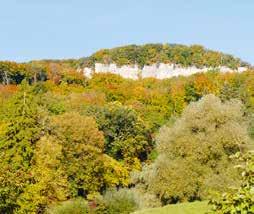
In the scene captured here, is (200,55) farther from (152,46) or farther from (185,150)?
(185,150)

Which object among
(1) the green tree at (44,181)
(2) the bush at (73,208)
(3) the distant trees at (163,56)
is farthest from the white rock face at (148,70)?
(2) the bush at (73,208)

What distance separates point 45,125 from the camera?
4978cm

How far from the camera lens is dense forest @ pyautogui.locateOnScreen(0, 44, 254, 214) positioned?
27203mm

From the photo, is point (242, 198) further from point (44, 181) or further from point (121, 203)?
point (44, 181)

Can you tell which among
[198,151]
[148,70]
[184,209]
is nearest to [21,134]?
[198,151]

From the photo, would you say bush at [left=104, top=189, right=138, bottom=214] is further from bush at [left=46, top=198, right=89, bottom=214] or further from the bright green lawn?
the bright green lawn

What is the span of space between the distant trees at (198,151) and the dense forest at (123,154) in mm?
60

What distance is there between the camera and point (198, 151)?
33781mm

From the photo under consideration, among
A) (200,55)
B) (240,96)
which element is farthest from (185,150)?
(200,55)

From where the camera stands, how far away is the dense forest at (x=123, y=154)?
27203 mm

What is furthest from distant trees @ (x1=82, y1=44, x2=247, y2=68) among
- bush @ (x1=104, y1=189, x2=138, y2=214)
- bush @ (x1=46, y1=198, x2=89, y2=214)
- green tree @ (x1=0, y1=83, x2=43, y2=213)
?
bush @ (x1=46, y1=198, x2=89, y2=214)

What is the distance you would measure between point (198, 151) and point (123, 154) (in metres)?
32.1

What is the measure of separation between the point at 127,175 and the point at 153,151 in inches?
448

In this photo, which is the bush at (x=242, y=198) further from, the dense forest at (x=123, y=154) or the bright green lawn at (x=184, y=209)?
the bright green lawn at (x=184, y=209)
